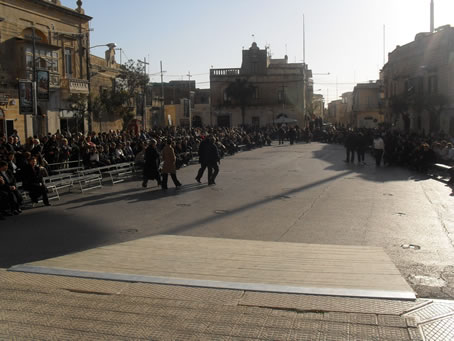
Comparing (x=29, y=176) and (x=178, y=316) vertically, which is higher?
(x=29, y=176)

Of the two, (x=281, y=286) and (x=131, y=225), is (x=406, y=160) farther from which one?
(x=281, y=286)

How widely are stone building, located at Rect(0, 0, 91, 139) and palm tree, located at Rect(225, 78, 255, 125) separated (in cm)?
2700

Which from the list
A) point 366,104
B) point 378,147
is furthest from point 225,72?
point 378,147

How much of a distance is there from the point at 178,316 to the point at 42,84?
25654 millimetres

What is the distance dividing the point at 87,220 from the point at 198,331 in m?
7.07

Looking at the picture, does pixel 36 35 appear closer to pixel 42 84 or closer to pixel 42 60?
pixel 42 60

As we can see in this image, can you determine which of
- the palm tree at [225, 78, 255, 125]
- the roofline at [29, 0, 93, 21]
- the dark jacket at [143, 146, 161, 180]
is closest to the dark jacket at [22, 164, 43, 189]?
the dark jacket at [143, 146, 161, 180]

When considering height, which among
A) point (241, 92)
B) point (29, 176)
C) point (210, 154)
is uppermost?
point (241, 92)

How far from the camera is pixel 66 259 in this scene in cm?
783

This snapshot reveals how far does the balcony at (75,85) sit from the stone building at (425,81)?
2625 centimetres

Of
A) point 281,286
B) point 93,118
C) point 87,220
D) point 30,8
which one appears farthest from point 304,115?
point 281,286

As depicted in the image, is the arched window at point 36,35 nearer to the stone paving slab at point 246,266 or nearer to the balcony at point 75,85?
the balcony at point 75,85

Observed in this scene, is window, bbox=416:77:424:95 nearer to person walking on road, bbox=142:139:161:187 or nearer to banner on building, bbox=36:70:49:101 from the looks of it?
banner on building, bbox=36:70:49:101

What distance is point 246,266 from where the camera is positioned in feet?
24.0
